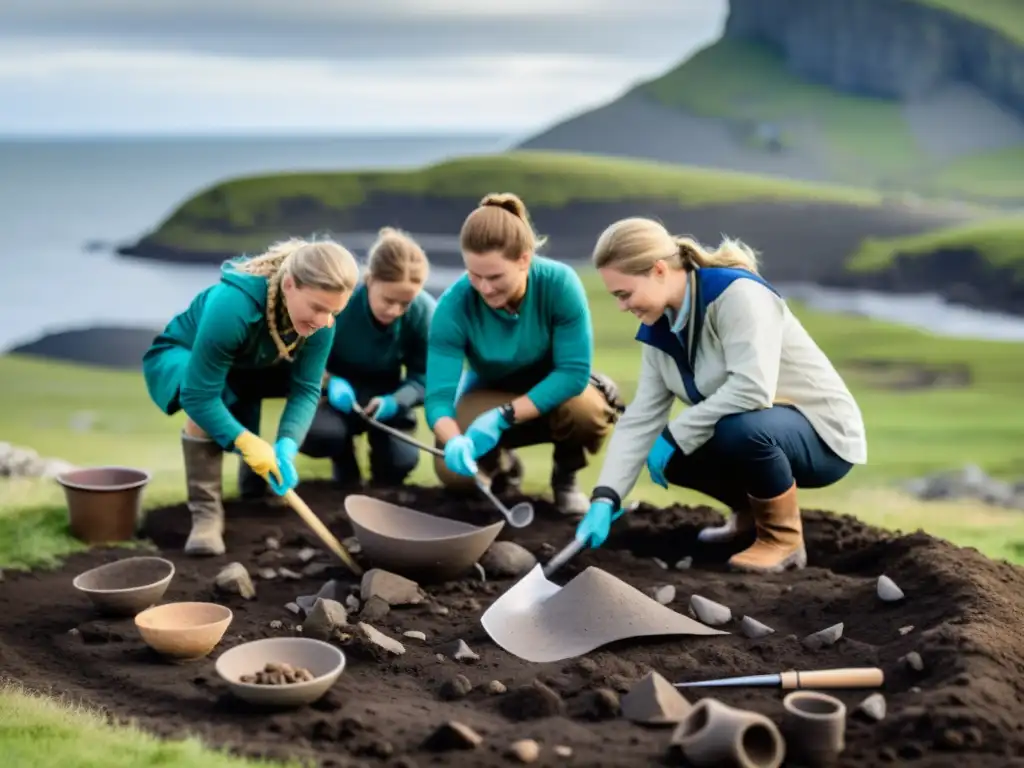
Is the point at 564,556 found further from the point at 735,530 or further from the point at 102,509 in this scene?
the point at 102,509

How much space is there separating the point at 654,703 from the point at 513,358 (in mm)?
1974

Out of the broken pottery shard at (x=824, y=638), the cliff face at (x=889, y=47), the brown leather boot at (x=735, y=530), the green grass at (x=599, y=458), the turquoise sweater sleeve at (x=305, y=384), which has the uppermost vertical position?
the cliff face at (x=889, y=47)

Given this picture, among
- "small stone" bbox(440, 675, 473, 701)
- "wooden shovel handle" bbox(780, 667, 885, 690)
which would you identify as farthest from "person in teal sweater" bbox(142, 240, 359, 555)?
"wooden shovel handle" bbox(780, 667, 885, 690)

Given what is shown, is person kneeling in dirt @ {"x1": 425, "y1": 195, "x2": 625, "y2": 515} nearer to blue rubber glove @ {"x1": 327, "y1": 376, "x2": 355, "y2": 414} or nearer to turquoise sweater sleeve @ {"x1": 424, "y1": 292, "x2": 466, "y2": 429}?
turquoise sweater sleeve @ {"x1": 424, "y1": 292, "x2": 466, "y2": 429}

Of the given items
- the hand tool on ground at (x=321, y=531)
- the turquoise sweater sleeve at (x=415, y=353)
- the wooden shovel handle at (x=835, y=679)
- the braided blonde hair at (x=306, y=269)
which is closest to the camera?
the wooden shovel handle at (x=835, y=679)

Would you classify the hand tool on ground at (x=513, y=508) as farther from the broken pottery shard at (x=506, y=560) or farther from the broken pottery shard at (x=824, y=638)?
the broken pottery shard at (x=824, y=638)

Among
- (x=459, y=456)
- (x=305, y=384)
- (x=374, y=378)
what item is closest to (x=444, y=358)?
(x=459, y=456)

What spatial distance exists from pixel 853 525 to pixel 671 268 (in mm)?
1534

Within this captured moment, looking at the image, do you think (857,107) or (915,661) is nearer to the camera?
(915,661)

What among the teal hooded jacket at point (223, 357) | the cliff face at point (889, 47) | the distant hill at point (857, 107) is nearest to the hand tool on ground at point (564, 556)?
the teal hooded jacket at point (223, 357)

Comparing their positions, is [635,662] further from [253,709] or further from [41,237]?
[41,237]

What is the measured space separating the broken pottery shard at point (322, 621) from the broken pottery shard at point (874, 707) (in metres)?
1.56

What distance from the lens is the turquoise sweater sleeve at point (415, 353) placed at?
198 inches

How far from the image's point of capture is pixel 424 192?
9133 millimetres
